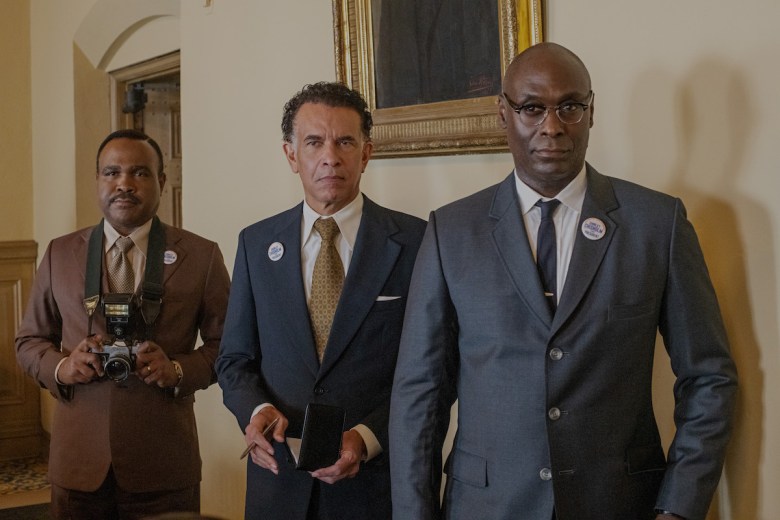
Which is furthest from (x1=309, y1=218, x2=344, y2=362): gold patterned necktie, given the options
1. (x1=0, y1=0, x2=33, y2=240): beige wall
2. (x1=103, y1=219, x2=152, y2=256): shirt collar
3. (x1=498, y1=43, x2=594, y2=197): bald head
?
(x1=0, y1=0, x2=33, y2=240): beige wall

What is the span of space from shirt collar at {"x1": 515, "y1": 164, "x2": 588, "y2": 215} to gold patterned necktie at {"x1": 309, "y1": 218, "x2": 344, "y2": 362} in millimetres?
598

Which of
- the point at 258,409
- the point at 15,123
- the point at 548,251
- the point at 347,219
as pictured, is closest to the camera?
the point at 548,251

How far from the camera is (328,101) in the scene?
8.39ft

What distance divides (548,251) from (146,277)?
4.89ft

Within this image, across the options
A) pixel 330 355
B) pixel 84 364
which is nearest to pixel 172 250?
pixel 84 364

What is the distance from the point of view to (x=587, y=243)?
6.61 feet

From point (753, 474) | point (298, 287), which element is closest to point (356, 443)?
point (298, 287)

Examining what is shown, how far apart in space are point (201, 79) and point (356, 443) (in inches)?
107

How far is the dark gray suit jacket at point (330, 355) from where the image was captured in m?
2.45

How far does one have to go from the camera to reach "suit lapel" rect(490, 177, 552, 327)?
2.00 m

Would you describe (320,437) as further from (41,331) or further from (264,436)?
(41,331)

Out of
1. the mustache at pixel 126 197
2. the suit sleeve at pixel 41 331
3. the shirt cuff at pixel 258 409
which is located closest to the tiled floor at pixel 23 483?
the suit sleeve at pixel 41 331

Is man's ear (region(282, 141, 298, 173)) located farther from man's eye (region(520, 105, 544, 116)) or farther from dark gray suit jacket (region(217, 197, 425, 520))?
man's eye (region(520, 105, 544, 116))

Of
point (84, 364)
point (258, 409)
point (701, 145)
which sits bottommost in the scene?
point (258, 409)
